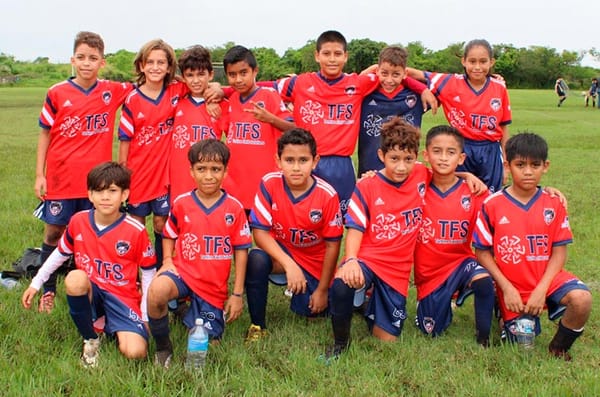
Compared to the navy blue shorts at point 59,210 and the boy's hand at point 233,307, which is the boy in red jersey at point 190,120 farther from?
the boy's hand at point 233,307

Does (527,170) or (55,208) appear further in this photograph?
(55,208)

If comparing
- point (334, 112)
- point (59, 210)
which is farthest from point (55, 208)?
point (334, 112)

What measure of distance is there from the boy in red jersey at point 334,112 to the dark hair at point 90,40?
162cm

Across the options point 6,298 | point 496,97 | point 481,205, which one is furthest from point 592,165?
point 6,298

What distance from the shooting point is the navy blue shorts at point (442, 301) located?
4.29m

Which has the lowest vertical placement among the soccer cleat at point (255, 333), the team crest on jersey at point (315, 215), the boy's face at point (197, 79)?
the soccer cleat at point (255, 333)

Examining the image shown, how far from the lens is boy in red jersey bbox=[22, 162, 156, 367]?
3.97 metres

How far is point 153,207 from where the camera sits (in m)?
5.03

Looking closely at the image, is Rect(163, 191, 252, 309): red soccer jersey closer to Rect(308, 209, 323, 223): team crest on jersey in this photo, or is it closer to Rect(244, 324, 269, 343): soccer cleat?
Rect(244, 324, 269, 343): soccer cleat

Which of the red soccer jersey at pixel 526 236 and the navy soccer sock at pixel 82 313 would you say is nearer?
the navy soccer sock at pixel 82 313

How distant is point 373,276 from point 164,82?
2295 millimetres

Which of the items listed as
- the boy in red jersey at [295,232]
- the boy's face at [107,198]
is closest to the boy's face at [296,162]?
the boy in red jersey at [295,232]

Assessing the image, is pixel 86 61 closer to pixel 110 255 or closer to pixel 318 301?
pixel 110 255

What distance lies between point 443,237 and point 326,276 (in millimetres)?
863
